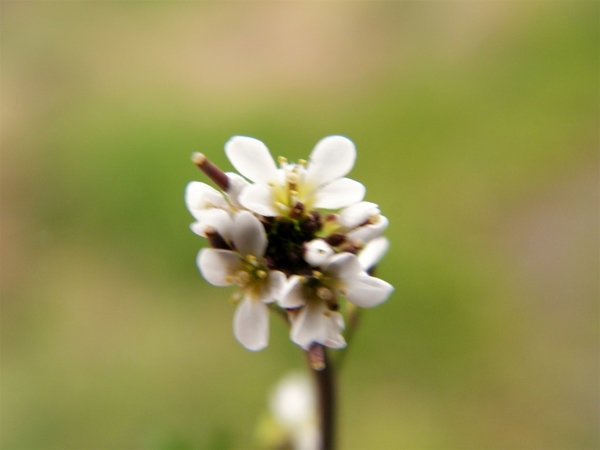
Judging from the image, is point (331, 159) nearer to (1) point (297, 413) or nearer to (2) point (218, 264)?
(2) point (218, 264)

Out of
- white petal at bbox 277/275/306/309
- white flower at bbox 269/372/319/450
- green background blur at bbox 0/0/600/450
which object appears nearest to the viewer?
white petal at bbox 277/275/306/309

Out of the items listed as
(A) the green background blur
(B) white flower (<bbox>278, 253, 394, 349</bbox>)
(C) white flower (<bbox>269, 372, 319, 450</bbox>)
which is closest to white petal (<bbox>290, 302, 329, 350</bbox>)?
(B) white flower (<bbox>278, 253, 394, 349</bbox>)

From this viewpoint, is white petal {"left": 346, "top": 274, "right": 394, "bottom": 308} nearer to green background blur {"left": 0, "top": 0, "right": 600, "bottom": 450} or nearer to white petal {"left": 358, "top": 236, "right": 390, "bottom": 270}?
white petal {"left": 358, "top": 236, "right": 390, "bottom": 270}

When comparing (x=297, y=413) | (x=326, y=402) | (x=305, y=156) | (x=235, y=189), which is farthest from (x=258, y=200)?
(x=305, y=156)

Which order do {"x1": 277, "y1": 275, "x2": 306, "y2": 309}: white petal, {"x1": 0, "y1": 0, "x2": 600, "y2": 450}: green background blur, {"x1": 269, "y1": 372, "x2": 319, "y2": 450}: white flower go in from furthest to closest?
{"x1": 0, "y1": 0, "x2": 600, "y2": 450}: green background blur → {"x1": 269, "y1": 372, "x2": 319, "y2": 450}: white flower → {"x1": 277, "y1": 275, "x2": 306, "y2": 309}: white petal

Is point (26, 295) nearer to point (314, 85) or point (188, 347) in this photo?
point (188, 347)

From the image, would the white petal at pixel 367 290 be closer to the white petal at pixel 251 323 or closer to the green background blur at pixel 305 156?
the white petal at pixel 251 323

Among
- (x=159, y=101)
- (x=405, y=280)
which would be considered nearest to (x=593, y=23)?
(x=405, y=280)
